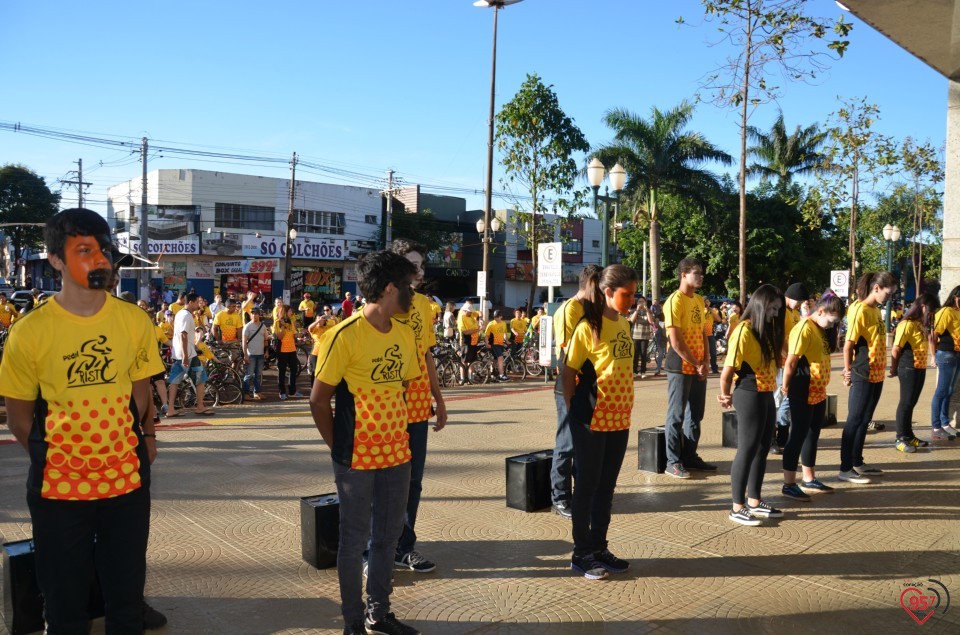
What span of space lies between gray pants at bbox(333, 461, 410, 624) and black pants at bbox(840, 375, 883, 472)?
4.76 meters

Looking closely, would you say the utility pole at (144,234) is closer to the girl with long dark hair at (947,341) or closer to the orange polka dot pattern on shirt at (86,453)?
the girl with long dark hair at (947,341)

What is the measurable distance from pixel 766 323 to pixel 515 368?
485 inches

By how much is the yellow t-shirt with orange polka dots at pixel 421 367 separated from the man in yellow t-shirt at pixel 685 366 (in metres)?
2.78

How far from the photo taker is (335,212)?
42562mm

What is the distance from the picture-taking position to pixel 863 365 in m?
6.78

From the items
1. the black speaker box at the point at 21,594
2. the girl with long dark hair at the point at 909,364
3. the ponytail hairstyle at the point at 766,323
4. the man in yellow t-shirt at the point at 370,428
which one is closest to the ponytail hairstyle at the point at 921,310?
the girl with long dark hair at the point at 909,364

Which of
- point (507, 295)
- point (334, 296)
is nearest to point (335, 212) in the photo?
point (334, 296)

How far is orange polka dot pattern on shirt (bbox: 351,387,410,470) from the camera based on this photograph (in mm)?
3434

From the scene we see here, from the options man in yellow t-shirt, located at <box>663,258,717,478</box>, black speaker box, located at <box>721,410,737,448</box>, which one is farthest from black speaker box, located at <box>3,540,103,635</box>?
black speaker box, located at <box>721,410,737,448</box>

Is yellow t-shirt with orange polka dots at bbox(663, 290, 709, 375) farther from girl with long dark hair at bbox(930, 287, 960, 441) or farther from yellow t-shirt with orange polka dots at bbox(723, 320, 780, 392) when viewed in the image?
girl with long dark hair at bbox(930, 287, 960, 441)

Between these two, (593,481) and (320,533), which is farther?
(320,533)

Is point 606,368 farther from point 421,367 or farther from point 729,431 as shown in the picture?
point 729,431

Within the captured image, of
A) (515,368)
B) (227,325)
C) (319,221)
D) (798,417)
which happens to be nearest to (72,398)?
(798,417)

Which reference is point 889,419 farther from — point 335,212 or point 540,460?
point 335,212
